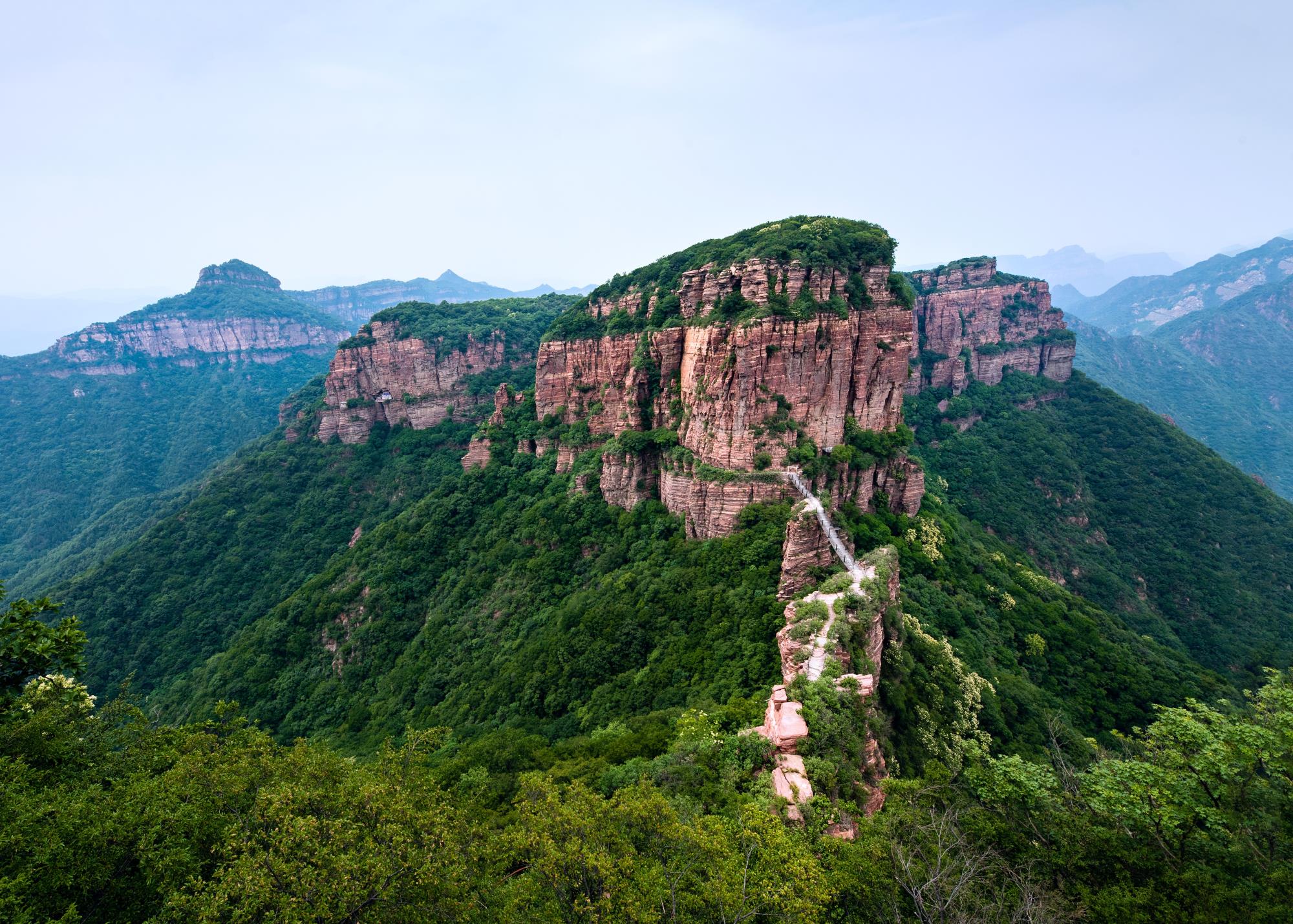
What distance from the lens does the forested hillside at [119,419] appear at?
112 meters

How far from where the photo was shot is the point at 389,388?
9112cm

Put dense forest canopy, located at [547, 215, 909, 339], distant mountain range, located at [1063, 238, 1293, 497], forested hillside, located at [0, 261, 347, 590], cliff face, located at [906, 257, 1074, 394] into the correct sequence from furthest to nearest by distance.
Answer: distant mountain range, located at [1063, 238, 1293, 497] → forested hillside, located at [0, 261, 347, 590] → cliff face, located at [906, 257, 1074, 394] → dense forest canopy, located at [547, 215, 909, 339]

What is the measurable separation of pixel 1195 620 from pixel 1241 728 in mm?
62262

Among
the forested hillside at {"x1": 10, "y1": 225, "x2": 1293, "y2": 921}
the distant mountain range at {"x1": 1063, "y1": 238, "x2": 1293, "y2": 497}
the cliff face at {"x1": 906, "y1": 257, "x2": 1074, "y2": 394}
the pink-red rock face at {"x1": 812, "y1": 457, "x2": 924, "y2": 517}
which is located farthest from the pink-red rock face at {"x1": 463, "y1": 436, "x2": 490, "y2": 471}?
the distant mountain range at {"x1": 1063, "y1": 238, "x2": 1293, "y2": 497}

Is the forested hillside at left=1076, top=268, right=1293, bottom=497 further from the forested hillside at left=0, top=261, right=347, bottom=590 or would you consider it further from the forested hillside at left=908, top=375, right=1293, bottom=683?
the forested hillside at left=0, top=261, right=347, bottom=590

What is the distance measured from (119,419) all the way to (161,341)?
44.8 m

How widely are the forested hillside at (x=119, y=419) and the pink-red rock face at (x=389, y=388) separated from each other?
46629 mm

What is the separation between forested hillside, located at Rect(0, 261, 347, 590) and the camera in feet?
368

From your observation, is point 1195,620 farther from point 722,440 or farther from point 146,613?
point 146,613

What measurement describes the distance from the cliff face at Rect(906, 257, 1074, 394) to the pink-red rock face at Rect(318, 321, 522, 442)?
82.4 m

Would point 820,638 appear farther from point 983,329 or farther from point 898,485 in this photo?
point 983,329

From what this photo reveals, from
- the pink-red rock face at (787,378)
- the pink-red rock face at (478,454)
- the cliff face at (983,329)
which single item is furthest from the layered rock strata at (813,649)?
the cliff face at (983,329)

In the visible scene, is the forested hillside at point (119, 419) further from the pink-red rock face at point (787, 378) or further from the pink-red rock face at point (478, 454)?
the pink-red rock face at point (787, 378)

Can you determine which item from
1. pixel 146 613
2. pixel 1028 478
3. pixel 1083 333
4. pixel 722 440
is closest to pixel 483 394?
pixel 146 613
